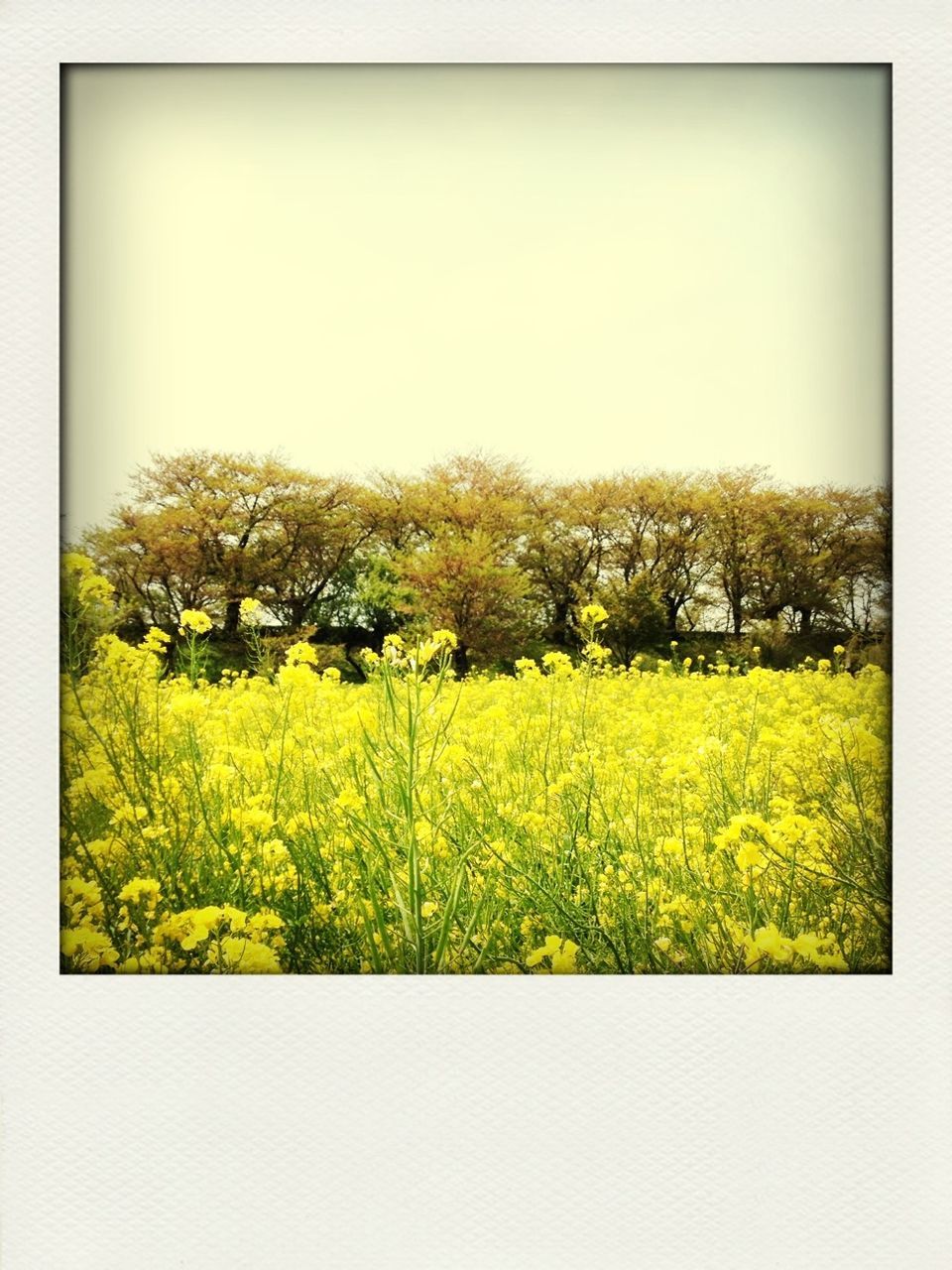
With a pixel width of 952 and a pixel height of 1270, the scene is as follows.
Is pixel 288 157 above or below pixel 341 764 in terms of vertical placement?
above

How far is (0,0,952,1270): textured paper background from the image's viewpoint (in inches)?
60.8

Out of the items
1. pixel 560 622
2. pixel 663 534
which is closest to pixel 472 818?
pixel 560 622

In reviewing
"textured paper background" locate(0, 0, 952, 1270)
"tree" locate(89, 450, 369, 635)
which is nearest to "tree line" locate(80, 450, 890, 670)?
"tree" locate(89, 450, 369, 635)

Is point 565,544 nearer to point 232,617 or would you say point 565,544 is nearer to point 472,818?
point 472,818

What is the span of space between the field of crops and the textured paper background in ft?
0.22

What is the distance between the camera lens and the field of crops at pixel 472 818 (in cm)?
165

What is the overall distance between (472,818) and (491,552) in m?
0.52
